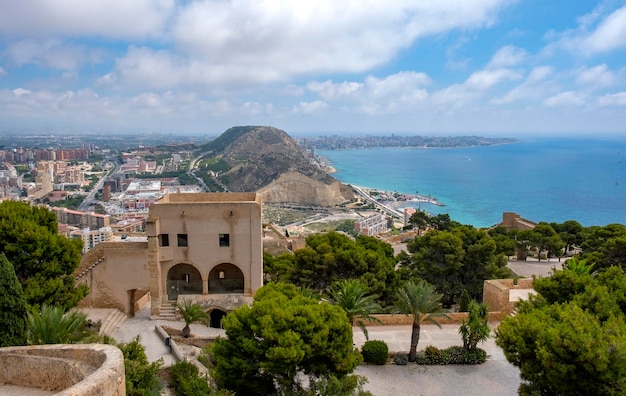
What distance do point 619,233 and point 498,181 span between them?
468 feet

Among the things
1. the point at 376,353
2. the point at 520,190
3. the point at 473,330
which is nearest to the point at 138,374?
the point at 376,353

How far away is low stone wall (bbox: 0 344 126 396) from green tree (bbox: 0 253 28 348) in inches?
44.4

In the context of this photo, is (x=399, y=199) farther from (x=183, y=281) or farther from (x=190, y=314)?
(x=190, y=314)

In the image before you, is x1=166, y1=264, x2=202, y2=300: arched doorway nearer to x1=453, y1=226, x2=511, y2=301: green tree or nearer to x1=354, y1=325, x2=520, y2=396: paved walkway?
x1=354, y1=325, x2=520, y2=396: paved walkway

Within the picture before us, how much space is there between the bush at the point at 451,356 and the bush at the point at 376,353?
0.98m

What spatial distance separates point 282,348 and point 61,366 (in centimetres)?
394

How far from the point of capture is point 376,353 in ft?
43.6

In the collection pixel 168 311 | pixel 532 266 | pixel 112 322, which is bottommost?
pixel 532 266

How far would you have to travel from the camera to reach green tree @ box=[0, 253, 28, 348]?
31.4ft

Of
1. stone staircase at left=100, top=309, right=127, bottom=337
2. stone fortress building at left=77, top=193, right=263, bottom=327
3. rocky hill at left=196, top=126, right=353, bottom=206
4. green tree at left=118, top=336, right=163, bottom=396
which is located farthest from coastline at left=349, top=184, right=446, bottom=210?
green tree at left=118, top=336, right=163, bottom=396

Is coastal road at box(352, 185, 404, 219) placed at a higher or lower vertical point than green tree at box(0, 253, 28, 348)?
lower

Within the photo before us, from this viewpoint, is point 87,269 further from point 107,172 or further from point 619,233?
point 107,172

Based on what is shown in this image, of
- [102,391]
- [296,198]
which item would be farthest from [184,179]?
[102,391]

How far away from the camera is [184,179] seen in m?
138
